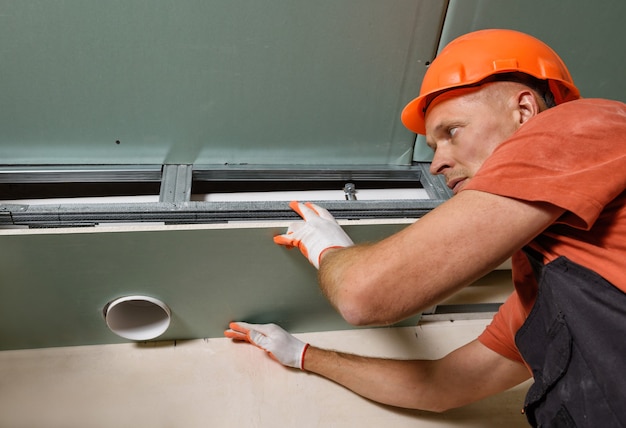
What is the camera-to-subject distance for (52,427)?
1.01 m

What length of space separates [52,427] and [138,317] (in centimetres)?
29

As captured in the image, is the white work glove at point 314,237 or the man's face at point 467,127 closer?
the man's face at point 467,127

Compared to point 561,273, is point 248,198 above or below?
above

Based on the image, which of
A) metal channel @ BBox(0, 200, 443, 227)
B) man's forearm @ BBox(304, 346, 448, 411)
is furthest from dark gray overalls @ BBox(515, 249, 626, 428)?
metal channel @ BBox(0, 200, 443, 227)

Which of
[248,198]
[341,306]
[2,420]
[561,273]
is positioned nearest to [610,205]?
[561,273]

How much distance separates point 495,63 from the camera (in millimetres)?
788

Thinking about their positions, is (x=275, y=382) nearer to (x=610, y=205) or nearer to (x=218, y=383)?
(x=218, y=383)

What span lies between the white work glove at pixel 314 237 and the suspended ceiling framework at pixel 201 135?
0.04m

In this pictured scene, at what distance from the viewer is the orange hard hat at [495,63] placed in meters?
0.79

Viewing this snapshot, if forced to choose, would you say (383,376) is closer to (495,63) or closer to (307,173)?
(307,173)

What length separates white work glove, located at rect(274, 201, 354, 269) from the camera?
2.93 ft

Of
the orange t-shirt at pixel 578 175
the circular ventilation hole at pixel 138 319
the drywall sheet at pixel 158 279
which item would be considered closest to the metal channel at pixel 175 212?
the drywall sheet at pixel 158 279

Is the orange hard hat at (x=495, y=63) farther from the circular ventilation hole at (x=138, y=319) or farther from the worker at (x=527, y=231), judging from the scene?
the circular ventilation hole at (x=138, y=319)

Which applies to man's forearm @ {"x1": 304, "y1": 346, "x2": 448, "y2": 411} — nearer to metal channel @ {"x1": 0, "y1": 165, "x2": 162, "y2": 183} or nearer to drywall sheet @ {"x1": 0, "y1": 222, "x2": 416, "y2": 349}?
drywall sheet @ {"x1": 0, "y1": 222, "x2": 416, "y2": 349}
